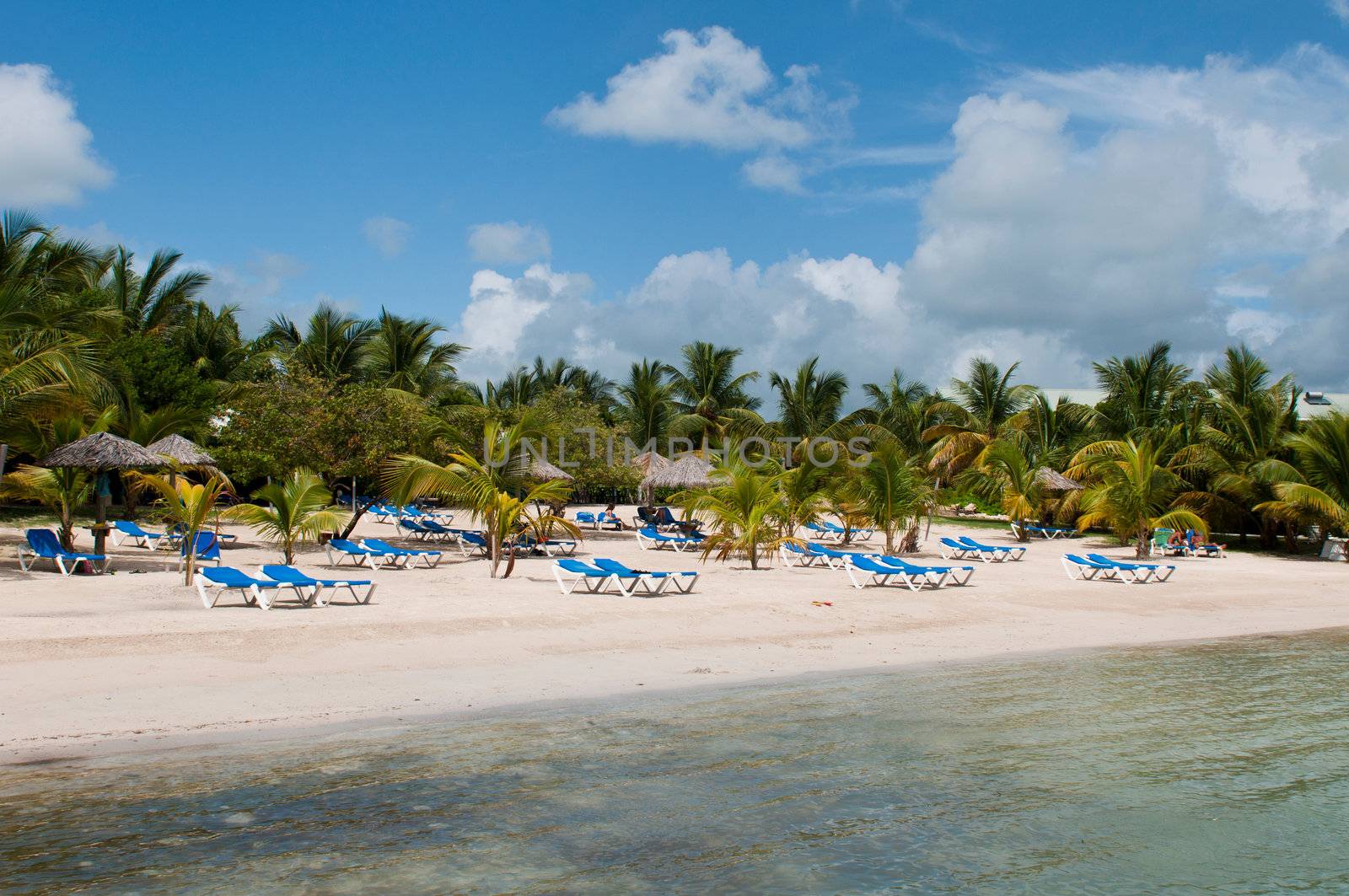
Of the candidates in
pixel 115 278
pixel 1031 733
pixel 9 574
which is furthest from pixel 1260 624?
pixel 115 278

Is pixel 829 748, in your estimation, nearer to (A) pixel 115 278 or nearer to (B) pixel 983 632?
(B) pixel 983 632

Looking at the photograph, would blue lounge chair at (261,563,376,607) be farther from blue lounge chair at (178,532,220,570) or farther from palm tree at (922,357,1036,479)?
palm tree at (922,357,1036,479)

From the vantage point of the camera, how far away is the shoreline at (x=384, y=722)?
616 centimetres

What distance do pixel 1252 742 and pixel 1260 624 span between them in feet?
21.9

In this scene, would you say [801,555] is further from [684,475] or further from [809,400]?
[809,400]

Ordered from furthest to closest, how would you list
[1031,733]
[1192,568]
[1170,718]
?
[1192,568], [1170,718], [1031,733]

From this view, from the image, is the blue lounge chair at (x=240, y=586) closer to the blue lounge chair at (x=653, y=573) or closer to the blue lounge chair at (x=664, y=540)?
the blue lounge chair at (x=653, y=573)

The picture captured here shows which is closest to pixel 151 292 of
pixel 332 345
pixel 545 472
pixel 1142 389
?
pixel 332 345

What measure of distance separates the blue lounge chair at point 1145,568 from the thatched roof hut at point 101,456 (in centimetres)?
1490

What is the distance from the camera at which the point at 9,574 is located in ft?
43.2

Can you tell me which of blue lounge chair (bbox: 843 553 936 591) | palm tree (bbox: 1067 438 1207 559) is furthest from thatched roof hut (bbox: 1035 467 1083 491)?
blue lounge chair (bbox: 843 553 936 591)

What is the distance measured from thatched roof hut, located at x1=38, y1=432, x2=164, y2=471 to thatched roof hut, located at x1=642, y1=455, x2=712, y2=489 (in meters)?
12.7

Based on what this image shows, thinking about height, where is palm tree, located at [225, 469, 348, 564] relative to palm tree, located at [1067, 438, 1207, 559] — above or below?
below

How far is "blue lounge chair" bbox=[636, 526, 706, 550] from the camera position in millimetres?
20922
